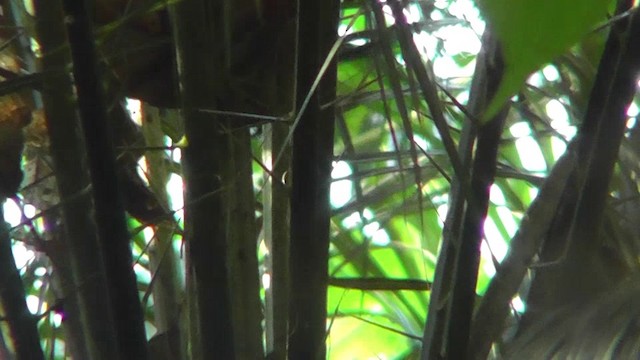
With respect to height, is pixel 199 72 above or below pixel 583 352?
above

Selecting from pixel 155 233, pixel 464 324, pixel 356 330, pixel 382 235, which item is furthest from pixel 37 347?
pixel 356 330

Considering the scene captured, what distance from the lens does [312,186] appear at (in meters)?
0.31

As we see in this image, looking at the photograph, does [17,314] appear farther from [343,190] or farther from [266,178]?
[343,190]

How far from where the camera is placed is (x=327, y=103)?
32cm

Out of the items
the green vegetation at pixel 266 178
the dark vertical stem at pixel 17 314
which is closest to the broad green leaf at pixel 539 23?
the green vegetation at pixel 266 178

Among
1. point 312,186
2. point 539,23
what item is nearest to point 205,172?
point 312,186

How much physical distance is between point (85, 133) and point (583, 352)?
0.82ft

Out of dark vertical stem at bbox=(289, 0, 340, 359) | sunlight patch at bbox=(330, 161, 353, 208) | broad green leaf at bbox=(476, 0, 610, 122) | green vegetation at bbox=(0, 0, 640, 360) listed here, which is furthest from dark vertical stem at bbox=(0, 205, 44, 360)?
broad green leaf at bbox=(476, 0, 610, 122)

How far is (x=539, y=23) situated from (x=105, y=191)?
0.23 m

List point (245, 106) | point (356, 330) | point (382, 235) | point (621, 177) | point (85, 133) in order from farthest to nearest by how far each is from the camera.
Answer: point (356, 330)
point (382, 235)
point (621, 177)
point (245, 106)
point (85, 133)

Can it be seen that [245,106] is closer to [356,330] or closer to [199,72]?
[199,72]

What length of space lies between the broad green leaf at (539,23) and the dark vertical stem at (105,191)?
20 centimetres

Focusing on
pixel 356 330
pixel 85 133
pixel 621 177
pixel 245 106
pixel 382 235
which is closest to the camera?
pixel 85 133

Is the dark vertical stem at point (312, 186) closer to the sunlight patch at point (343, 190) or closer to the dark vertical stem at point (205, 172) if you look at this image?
the dark vertical stem at point (205, 172)
